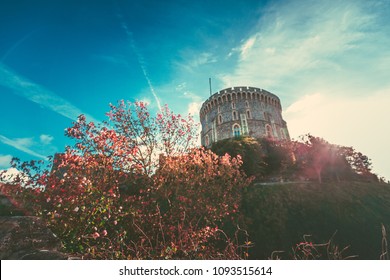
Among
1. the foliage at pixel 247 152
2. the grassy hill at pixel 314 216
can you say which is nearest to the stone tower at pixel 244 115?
the foliage at pixel 247 152

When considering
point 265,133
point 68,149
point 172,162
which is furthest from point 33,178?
point 265,133

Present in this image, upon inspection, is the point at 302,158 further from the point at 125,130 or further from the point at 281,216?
the point at 125,130

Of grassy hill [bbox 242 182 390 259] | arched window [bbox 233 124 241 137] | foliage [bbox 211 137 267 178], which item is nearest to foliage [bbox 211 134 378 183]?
foliage [bbox 211 137 267 178]

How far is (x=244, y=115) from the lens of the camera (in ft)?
113

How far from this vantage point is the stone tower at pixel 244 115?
34.1m

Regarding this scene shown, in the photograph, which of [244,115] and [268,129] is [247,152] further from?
[268,129]

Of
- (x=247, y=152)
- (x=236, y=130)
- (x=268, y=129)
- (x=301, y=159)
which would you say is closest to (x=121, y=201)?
(x=247, y=152)

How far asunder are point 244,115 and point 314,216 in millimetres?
25001

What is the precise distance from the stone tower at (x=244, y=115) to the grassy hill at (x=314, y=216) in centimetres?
1901

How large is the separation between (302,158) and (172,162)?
67.1 ft

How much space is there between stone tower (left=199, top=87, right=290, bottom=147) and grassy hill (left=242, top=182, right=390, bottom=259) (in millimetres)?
19015

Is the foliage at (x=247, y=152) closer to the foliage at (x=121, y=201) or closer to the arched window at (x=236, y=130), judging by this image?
the foliage at (x=121, y=201)

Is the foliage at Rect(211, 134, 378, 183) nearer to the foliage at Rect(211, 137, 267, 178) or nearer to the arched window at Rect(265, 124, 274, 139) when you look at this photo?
the foliage at Rect(211, 137, 267, 178)
